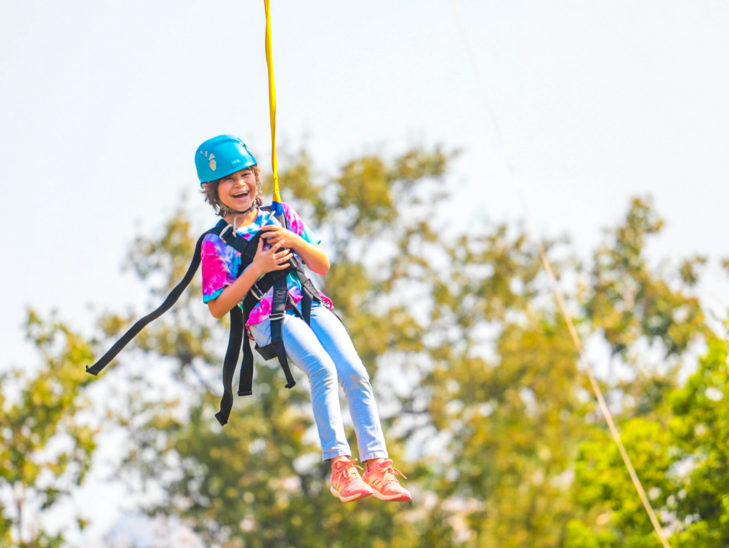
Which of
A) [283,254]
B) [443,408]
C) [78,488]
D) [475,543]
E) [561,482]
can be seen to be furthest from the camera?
[561,482]

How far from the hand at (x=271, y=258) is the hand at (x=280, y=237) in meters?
0.02

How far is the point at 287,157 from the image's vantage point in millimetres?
25438

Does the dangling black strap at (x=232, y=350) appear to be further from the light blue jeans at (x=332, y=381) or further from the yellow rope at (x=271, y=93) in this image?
the yellow rope at (x=271, y=93)

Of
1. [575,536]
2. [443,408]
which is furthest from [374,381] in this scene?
[575,536]

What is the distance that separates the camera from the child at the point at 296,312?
153 inches

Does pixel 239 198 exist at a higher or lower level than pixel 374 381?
lower

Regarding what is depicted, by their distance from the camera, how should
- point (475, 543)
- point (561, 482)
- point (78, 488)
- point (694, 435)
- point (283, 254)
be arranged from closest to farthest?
point (283, 254) → point (694, 435) → point (78, 488) → point (475, 543) → point (561, 482)

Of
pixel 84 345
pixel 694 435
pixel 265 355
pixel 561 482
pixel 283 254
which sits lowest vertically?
pixel 265 355

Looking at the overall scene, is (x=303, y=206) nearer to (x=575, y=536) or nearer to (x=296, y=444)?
(x=296, y=444)

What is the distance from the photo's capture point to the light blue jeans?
3900 mm

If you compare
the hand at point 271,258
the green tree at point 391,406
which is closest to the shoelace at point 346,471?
the hand at point 271,258

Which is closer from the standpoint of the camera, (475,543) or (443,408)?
(443,408)

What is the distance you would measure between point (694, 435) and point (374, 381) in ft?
37.8

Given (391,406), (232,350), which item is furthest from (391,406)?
(232,350)
